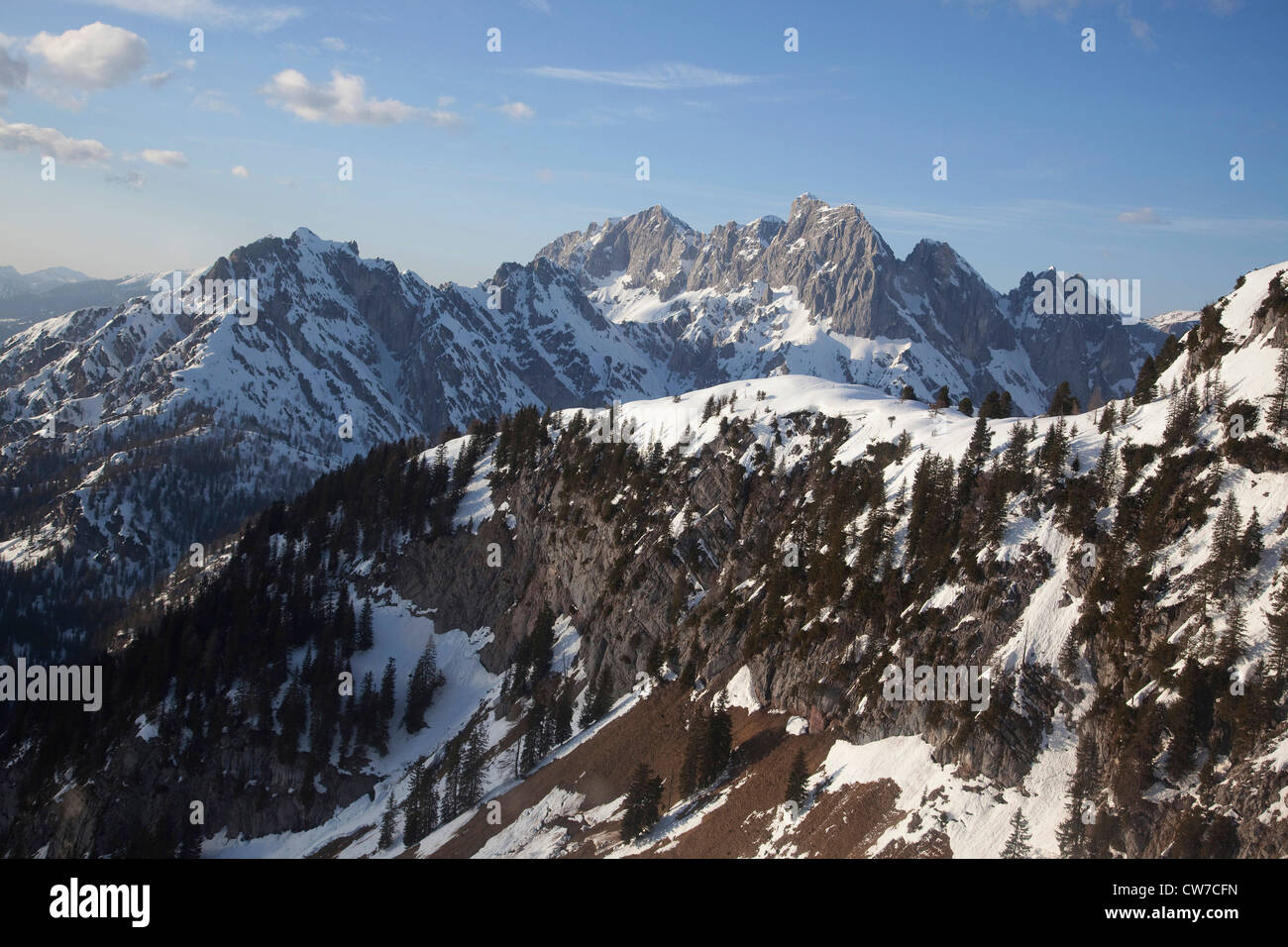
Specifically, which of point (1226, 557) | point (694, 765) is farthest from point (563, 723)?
point (1226, 557)

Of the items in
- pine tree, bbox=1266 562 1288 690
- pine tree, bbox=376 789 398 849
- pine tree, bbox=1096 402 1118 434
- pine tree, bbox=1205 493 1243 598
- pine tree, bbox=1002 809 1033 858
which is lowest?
pine tree, bbox=376 789 398 849

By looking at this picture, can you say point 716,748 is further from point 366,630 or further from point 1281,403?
point 366,630

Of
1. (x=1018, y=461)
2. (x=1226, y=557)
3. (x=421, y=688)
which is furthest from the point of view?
(x=421, y=688)

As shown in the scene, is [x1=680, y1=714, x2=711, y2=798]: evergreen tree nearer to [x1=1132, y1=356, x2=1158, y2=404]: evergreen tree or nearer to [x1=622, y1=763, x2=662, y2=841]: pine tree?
[x1=622, y1=763, x2=662, y2=841]: pine tree

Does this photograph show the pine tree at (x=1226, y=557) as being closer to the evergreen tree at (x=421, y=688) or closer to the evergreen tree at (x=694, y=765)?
the evergreen tree at (x=694, y=765)

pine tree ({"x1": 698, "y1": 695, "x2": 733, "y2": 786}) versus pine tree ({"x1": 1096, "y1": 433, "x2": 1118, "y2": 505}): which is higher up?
pine tree ({"x1": 1096, "y1": 433, "x2": 1118, "y2": 505})

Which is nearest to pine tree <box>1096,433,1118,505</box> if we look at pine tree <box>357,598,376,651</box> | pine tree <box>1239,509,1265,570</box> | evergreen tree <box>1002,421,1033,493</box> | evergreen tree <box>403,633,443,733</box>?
evergreen tree <box>1002,421,1033,493</box>
